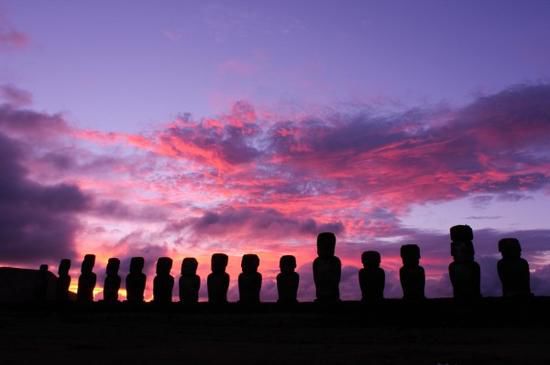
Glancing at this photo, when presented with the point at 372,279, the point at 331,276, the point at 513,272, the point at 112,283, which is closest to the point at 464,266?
the point at 513,272

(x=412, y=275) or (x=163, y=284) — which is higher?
(x=412, y=275)

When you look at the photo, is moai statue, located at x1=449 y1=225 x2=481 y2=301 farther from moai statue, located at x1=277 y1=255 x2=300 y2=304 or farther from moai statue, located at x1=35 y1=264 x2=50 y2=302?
moai statue, located at x1=35 y1=264 x2=50 y2=302

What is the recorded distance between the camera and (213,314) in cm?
1380

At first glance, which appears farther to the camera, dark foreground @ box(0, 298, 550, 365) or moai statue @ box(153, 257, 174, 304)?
moai statue @ box(153, 257, 174, 304)

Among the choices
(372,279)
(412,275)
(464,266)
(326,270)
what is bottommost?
(372,279)

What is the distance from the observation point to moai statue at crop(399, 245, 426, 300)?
1364 cm

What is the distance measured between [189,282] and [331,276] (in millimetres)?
5276

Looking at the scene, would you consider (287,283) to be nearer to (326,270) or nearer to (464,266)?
(326,270)

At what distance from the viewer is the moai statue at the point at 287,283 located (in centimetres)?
1508

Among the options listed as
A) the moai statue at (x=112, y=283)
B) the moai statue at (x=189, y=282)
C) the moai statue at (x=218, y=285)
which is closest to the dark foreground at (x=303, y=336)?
the moai statue at (x=218, y=285)

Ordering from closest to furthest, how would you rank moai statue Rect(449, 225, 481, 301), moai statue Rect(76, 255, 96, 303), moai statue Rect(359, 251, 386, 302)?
moai statue Rect(449, 225, 481, 301)
moai statue Rect(359, 251, 386, 302)
moai statue Rect(76, 255, 96, 303)

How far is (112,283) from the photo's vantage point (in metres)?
20.7

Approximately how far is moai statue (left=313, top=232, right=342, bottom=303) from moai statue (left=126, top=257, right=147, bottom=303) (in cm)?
742

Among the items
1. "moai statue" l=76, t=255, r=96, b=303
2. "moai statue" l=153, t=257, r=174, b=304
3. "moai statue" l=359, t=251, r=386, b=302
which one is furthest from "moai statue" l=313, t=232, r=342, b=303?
"moai statue" l=76, t=255, r=96, b=303
